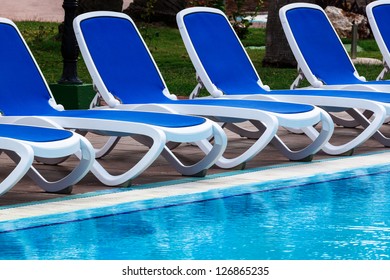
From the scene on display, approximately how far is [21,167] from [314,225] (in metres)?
1.93

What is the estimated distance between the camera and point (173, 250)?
21.8ft

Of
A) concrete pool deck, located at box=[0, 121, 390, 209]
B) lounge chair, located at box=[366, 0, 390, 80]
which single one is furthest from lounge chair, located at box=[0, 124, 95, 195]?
lounge chair, located at box=[366, 0, 390, 80]

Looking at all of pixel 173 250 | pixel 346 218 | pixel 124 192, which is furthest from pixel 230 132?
pixel 173 250

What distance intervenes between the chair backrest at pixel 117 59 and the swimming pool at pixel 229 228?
1.81m

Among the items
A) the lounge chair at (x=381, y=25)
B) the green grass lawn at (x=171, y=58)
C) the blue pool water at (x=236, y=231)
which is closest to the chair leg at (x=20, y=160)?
the blue pool water at (x=236, y=231)

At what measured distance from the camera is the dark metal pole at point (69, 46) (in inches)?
527

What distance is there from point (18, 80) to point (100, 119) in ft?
3.31

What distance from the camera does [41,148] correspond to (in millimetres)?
7781

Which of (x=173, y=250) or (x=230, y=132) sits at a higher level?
(x=173, y=250)

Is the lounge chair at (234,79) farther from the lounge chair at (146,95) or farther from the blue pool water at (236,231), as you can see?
the blue pool water at (236,231)

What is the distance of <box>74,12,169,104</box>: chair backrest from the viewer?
397 inches

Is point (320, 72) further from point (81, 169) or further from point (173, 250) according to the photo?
point (173, 250)

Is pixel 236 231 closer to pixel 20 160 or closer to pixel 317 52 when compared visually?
pixel 20 160
